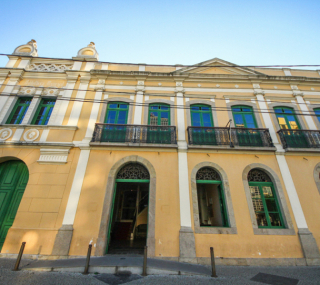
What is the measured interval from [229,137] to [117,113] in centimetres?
560

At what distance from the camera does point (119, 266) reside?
456 cm

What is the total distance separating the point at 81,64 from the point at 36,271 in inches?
369

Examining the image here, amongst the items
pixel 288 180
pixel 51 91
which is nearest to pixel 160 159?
pixel 288 180

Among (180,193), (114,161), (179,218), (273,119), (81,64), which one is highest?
(81,64)

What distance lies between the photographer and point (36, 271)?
439cm

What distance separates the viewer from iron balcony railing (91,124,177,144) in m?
7.32

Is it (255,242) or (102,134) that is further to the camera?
(102,134)

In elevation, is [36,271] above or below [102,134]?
below

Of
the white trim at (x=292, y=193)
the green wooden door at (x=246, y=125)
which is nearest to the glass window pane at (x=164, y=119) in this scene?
the green wooden door at (x=246, y=125)

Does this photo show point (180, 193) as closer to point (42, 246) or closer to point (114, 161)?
point (114, 161)

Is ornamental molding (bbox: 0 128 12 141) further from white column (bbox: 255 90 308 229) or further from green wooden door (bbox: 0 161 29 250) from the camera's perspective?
white column (bbox: 255 90 308 229)

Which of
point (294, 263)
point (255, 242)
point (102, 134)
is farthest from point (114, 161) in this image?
point (294, 263)

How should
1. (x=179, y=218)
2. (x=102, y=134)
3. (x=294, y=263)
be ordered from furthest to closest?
1. (x=102, y=134)
2. (x=179, y=218)
3. (x=294, y=263)

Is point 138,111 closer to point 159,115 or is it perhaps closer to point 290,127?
point 159,115
